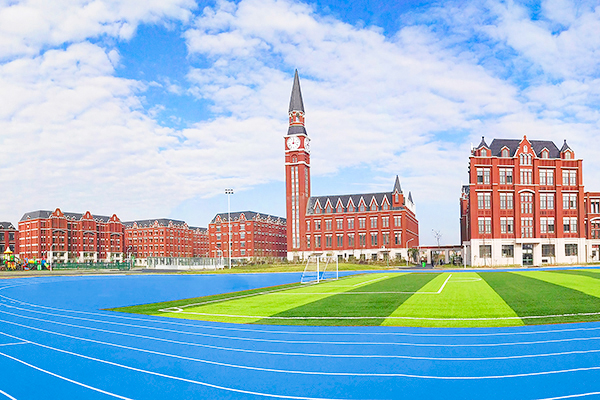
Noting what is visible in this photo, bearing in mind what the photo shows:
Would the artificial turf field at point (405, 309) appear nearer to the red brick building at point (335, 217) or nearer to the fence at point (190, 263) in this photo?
the fence at point (190, 263)

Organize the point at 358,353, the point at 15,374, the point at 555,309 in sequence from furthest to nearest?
the point at 555,309, the point at 358,353, the point at 15,374

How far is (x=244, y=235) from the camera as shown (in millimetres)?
126312

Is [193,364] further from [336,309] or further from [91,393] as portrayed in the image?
[336,309]

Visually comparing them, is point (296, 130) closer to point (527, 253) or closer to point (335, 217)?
point (335, 217)

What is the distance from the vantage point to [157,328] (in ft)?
51.4

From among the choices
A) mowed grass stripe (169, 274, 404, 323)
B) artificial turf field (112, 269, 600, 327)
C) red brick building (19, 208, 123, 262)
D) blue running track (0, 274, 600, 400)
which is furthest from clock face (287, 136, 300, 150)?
blue running track (0, 274, 600, 400)

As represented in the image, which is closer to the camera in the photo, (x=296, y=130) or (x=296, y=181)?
(x=296, y=181)

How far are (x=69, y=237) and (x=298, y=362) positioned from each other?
13814 centimetres

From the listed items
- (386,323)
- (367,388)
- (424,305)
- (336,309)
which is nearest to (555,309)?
(424,305)

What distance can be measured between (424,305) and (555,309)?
4.83 meters

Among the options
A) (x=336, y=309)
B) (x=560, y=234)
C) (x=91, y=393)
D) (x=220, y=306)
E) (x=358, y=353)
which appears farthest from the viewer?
(x=560, y=234)

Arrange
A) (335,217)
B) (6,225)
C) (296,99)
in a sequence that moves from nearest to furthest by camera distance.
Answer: (335,217) < (296,99) < (6,225)

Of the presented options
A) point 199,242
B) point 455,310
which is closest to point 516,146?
point 455,310

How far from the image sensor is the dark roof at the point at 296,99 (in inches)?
4249
